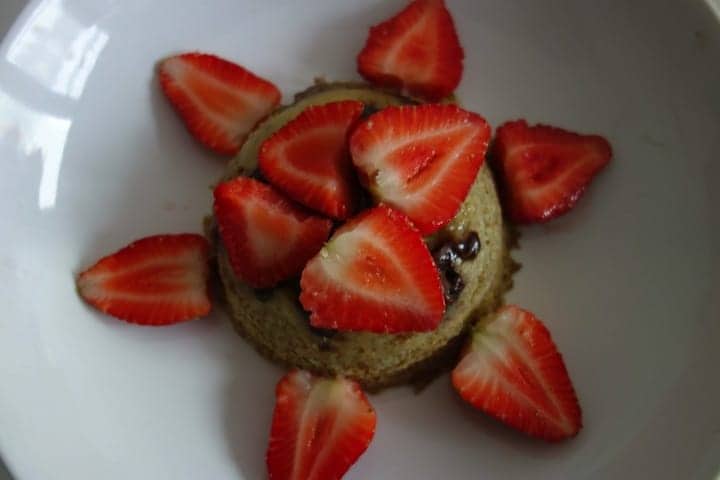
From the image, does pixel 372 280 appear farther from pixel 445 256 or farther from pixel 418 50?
pixel 418 50

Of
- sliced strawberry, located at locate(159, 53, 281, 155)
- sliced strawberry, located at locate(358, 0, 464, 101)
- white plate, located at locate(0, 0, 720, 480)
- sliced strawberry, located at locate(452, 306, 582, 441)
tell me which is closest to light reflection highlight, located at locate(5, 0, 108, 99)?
white plate, located at locate(0, 0, 720, 480)

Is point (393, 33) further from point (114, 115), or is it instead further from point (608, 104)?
point (114, 115)

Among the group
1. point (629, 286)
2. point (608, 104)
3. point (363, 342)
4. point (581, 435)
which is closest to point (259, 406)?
point (363, 342)

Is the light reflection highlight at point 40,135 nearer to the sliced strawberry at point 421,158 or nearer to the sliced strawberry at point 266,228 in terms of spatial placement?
the sliced strawberry at point 266,228

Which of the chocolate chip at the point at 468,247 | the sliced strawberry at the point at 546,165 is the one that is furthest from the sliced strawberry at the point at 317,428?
the sliced strawberry at the point at 546,165

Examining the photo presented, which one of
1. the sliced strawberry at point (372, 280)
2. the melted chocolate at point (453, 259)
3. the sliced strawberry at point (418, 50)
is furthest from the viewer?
the sliced strawberry at point (418, 50)
